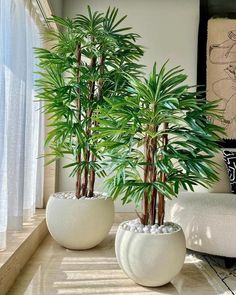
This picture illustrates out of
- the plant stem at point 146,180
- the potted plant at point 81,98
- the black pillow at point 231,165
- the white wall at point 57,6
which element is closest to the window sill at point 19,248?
the potted plant at point 81,98

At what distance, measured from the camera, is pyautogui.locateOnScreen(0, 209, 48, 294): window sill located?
1723 millimetres

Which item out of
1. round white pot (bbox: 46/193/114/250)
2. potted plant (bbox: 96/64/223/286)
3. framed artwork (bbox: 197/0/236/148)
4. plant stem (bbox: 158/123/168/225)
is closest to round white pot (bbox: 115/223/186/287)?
potted plant (bbox: 96/64/223/286)

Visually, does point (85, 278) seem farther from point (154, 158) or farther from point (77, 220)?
point (154, 158)

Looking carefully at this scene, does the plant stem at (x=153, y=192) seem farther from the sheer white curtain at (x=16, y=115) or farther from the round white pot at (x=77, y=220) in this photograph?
the sheer white curtain at (x=16, y=115)

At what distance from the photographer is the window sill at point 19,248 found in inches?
67.8

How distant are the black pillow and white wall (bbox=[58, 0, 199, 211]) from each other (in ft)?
3.17

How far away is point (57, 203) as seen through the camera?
2346 millimetres

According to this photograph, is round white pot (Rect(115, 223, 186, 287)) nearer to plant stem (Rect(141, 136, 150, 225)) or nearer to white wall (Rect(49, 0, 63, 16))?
plant stem (Rect(141, 136, 150, 225))

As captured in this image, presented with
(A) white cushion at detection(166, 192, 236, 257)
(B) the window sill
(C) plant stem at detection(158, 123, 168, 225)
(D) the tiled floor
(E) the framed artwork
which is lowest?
(D) the tiled floor

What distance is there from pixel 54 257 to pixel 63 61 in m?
1.39

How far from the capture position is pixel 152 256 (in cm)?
172

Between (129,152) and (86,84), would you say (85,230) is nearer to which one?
(129,152)

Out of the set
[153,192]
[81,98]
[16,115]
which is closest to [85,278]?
[153,192]

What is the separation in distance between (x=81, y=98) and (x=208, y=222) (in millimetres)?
1223
